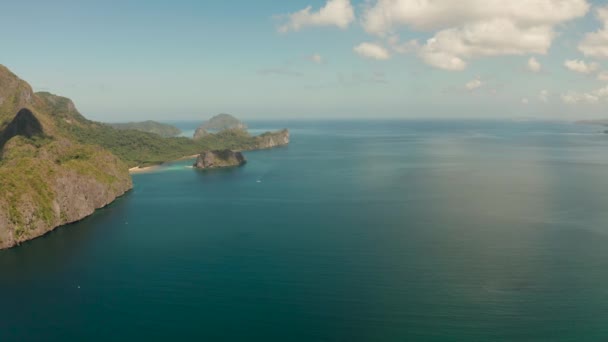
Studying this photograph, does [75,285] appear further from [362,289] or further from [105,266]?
[362,289]

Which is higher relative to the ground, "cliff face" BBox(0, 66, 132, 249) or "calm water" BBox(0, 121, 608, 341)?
"cliff face" BBox(0, 66, 132, 249)

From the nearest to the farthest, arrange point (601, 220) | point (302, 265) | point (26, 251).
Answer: point (302, 265), point (26, 251), point (601, 220)

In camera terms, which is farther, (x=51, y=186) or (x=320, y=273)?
(x=51, y=186)

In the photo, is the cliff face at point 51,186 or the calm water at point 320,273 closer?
the calm water at point 320,273

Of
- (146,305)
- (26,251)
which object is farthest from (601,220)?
(26,251)

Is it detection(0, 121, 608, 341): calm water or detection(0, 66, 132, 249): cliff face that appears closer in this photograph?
detection(0, 121, 608, 341): calm water

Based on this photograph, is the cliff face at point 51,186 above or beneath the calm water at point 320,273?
above

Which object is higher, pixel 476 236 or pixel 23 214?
pixel 23 214

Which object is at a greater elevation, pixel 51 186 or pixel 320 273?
pixel 51 186
